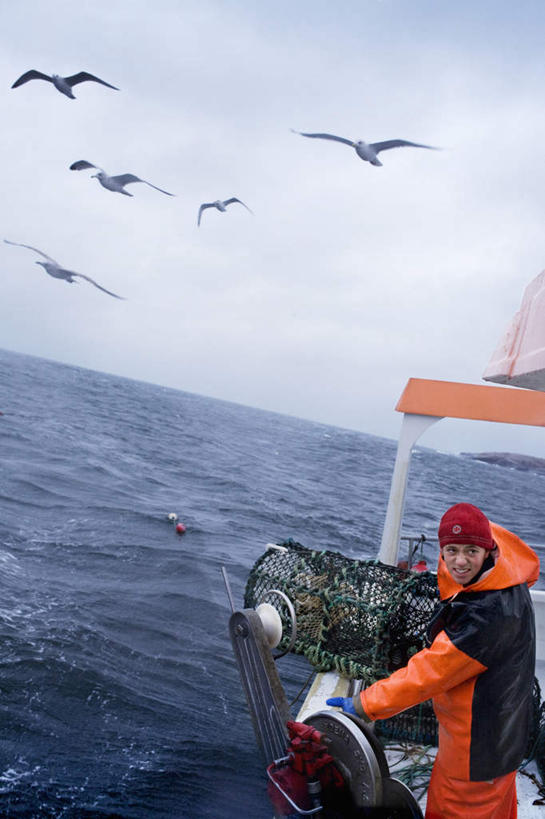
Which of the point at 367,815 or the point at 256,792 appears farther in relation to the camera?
the point at 256,792

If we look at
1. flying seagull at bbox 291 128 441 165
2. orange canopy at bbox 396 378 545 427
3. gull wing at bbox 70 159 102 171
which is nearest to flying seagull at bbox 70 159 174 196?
gull wing at bbox 70 159 102 171

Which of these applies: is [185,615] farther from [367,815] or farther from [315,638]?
[367,815]

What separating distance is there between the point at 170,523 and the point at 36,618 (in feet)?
20.1

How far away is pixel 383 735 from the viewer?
3.78 m

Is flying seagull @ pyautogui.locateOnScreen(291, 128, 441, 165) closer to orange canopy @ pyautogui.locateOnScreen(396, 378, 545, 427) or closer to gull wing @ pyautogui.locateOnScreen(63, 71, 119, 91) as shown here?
gull wing @ pyautogui.locateOnScreen(63, 71, 119, 91)

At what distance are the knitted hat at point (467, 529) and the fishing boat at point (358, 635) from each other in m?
0.52

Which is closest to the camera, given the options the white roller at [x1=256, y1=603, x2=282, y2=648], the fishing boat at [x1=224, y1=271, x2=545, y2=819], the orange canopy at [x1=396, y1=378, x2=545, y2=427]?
the fishing boat at [x1=224, y1=271, x2=545, y2=819]

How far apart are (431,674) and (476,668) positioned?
164 millimetres

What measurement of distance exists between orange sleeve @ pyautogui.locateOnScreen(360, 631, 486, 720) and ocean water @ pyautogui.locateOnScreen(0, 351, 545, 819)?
10.5ft

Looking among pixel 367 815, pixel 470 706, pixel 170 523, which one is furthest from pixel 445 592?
pixel 170 523

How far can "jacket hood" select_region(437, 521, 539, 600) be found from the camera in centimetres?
211

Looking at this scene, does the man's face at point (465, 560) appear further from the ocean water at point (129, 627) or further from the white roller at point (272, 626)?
the ocean water at point (129, 627)

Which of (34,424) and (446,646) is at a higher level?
(446,646)

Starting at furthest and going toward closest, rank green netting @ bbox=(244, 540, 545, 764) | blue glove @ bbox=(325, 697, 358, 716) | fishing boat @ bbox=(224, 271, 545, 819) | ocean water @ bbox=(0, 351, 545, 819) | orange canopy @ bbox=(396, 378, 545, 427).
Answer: orange canopy @ bbox=(396, 378, 545, 427) < ocean water @ bbox=(0, 351, 545, 819) < green netting @ bbox=(244, 540, 545, 764) < blue glove @ bbox=(325, 697, 358, 716) < fishing boat @ bbox=(224, 271, 545, 819)
